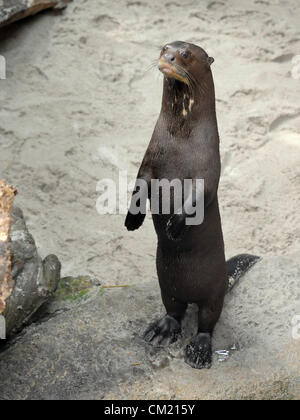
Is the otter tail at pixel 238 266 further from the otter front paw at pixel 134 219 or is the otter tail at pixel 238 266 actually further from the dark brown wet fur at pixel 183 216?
the otter front paw at pixel 134 219

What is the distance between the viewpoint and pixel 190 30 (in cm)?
618

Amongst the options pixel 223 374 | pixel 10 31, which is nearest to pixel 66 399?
pixel 223 374

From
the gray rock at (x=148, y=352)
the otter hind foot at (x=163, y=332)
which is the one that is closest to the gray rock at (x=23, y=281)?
the gray rock at (x=148, y=352)

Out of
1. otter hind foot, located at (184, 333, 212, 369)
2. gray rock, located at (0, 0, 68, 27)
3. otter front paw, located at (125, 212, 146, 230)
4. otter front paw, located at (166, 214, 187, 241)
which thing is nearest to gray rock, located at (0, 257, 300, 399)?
otter hind foot, located at (184, 333, 212, 369)

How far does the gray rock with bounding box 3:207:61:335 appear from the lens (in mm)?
3346

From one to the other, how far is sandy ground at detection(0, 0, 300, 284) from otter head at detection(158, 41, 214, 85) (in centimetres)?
183

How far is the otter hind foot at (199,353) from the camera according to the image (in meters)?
3.11

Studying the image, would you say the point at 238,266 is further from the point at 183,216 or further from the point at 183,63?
the point at 183,63

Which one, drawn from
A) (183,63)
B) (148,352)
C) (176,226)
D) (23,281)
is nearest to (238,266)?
(148,352)

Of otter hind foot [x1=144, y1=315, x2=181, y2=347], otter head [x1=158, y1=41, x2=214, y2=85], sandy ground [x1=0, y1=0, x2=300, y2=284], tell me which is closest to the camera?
otter head [x1=158, y1=41, x2=214, y2=85]

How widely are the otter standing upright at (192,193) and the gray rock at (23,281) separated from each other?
597 millimetres

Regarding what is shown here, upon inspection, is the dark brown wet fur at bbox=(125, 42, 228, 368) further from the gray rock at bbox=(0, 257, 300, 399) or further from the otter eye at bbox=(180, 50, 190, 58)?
the gray rock at bbox=(0, 257, 300, 399)

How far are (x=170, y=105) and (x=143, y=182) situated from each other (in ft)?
1.20

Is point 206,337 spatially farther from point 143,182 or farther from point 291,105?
point 291,105
